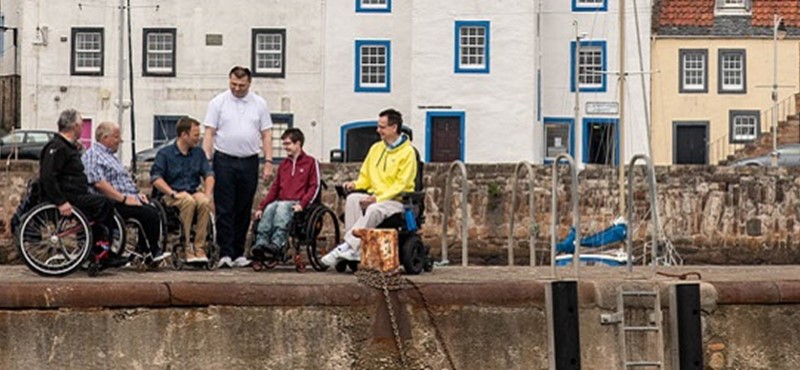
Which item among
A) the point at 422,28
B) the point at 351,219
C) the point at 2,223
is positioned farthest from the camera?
the point at 422,28

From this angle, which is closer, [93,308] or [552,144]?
[93,308]

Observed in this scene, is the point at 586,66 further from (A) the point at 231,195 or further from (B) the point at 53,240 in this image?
(B) the point at 53,240

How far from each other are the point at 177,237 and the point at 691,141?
3704 cm

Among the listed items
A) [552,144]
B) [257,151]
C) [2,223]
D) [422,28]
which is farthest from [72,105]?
[257,151]

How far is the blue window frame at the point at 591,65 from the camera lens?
48.8m

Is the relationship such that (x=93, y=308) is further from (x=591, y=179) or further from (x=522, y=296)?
(x=591, y=179)

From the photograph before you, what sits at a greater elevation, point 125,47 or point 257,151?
point 125,47

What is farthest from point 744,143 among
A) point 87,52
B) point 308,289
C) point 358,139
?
point 308,289

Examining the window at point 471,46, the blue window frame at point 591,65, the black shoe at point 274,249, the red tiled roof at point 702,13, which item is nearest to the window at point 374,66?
the window at point 471,46

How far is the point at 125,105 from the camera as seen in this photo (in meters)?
48.0

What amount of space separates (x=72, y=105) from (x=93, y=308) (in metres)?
38.9

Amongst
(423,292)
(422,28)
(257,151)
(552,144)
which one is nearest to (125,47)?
(422,28)

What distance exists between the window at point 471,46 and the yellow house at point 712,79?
207 inches

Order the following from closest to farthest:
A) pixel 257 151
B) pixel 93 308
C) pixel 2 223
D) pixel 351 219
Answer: pixel 93 308, pixel 351 219, pixel 257 151, pixel 2 223
